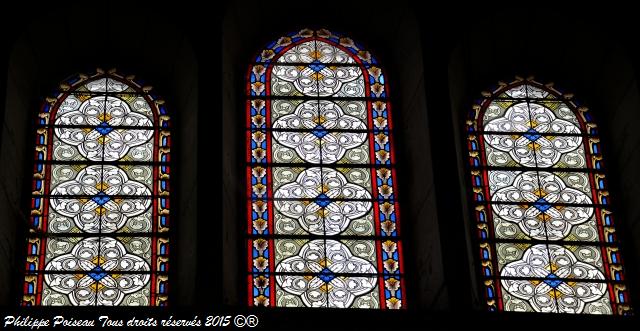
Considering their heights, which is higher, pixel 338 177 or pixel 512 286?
pixel 338 177

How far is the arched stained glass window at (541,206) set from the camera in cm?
1280

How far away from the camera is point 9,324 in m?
11.5

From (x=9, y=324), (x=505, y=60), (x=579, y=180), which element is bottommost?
(x=9, y=324)

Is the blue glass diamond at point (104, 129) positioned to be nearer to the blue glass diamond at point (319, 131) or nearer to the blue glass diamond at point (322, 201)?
the blue glass diamond at point (319, 131)

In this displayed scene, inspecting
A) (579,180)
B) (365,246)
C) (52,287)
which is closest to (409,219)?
(365,246)

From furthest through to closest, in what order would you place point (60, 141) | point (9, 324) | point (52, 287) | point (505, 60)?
1. point (505, 60)
2. point (60, 141)
3. point (52, 287)
4. point (9, 324)

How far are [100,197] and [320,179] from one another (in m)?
1.90

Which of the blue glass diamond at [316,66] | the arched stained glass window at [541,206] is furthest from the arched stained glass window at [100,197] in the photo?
the arched stained glass window at [541,206]

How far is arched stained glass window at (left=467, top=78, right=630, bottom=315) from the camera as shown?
12805 mm

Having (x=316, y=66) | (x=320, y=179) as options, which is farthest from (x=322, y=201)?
(x=316, y=66)

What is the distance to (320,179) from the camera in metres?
13.3

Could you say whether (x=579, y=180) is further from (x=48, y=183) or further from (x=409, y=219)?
(x=48, y=183)

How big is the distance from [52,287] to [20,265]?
1.10 feet

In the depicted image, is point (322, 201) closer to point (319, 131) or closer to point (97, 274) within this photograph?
point (319, 131)
